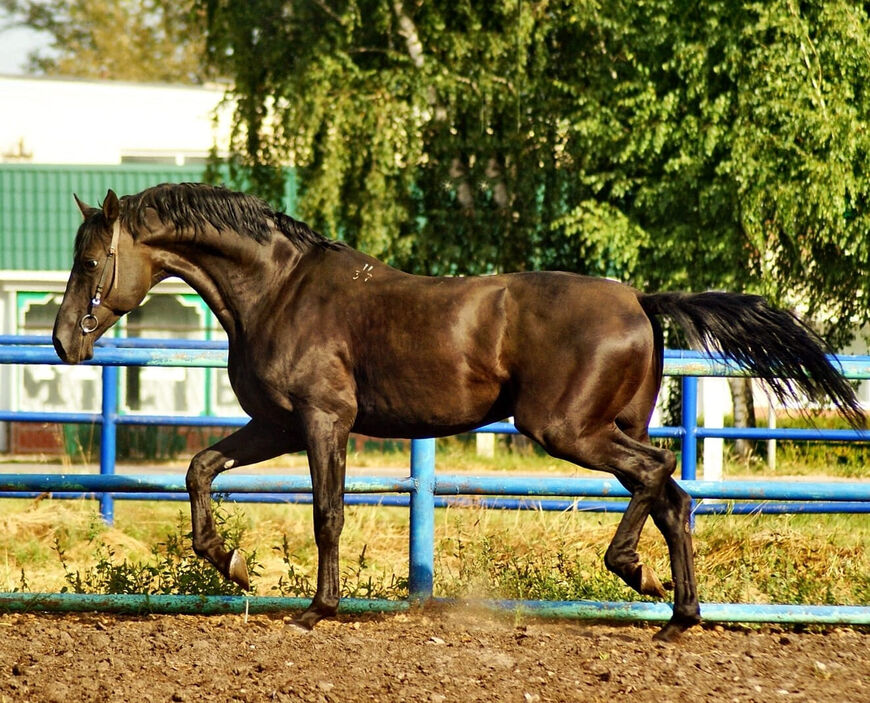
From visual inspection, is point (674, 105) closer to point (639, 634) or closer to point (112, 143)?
point (639, 634)

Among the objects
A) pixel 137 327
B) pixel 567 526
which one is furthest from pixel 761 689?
pixel 137 327

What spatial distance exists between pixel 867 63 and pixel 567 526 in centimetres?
832

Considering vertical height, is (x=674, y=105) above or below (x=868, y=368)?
above

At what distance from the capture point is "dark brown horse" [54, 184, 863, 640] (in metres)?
5.20

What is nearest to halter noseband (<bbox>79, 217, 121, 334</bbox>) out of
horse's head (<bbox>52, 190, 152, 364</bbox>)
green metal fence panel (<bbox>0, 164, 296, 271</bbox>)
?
horse's head (<bbox>52, 190, 152, 364</bbox>)

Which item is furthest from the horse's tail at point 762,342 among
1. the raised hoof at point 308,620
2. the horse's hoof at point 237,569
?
the horse's hoof at point 237,569

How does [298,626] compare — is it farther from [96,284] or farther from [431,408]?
[96,284]

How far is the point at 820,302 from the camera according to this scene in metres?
14.6

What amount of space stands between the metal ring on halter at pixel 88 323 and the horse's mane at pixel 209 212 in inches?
17.0

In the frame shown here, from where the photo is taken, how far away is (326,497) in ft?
17.8

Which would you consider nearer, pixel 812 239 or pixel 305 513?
pixel 305 513

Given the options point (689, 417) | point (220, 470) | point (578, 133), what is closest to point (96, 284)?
point (220, 470)

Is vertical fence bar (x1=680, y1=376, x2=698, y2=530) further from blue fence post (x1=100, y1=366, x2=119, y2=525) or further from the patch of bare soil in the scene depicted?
blue fence post (x1=100, y1=366, x2=119, y2=525)

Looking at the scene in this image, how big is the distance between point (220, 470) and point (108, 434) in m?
3.58
